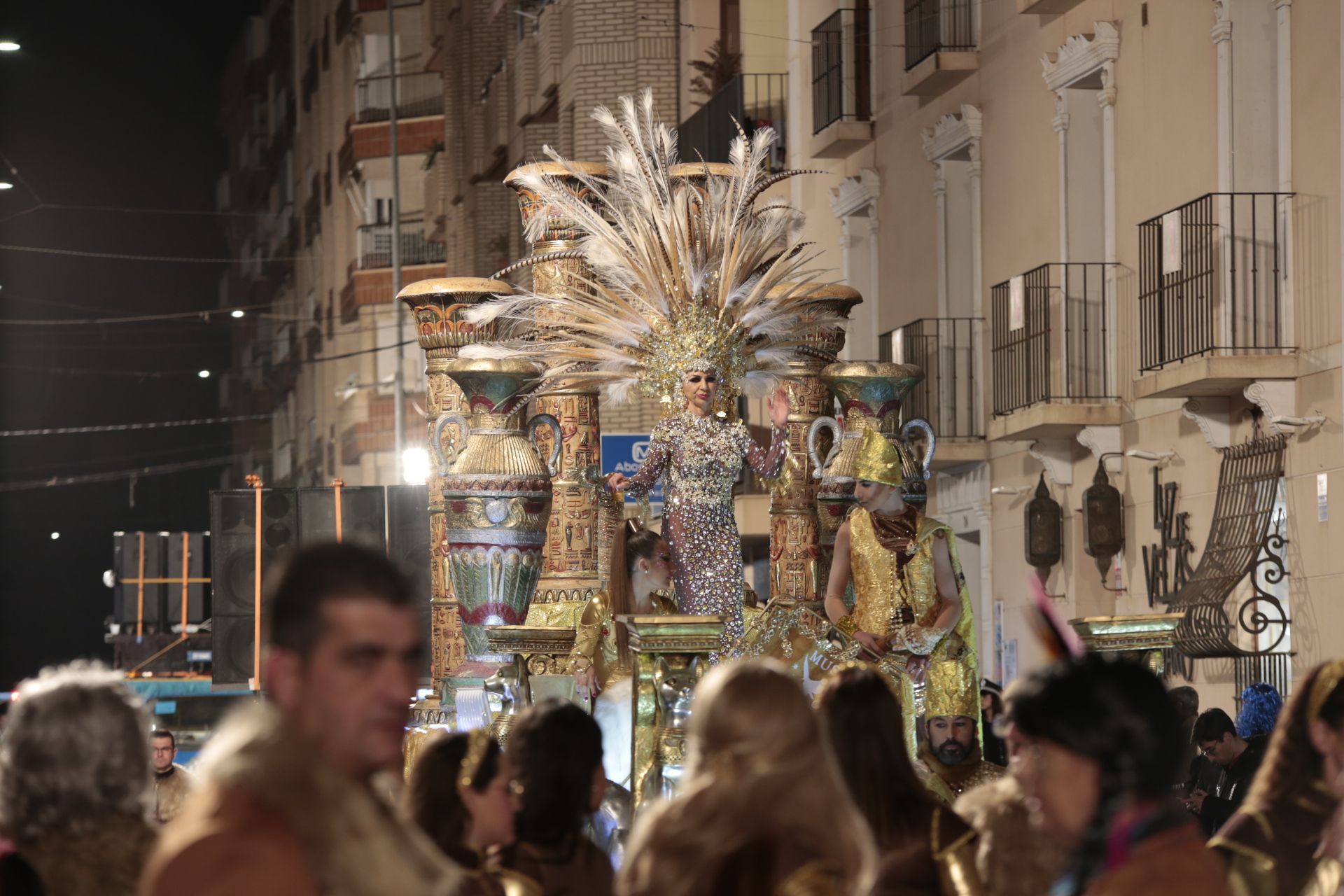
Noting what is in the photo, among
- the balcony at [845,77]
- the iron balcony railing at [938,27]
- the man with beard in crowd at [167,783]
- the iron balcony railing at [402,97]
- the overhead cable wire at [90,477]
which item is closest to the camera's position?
the man with beard in crowd at [167,783]

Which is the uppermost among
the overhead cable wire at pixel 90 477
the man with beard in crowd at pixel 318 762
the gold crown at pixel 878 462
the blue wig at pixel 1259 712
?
the overhead cable wire at pixel 90 477

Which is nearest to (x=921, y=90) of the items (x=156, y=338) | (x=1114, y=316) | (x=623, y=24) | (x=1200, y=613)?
(x=1114, y=316)

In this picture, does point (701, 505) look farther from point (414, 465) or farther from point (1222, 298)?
point (414, 465)

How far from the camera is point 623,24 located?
2906 cm

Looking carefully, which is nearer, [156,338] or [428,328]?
[428,328]

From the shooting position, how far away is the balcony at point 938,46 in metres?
19.5

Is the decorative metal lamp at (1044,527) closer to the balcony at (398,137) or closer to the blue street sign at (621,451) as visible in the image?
the blue street sign at (621,451)

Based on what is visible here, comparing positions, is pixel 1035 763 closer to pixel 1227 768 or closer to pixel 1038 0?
pixel 1227 768

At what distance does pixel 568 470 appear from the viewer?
1247 cm

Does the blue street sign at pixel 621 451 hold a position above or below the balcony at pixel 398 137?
below

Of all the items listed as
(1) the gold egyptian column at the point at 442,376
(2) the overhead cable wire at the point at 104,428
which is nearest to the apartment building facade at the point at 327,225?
(2) the overhead cable wire at the point at 104,428

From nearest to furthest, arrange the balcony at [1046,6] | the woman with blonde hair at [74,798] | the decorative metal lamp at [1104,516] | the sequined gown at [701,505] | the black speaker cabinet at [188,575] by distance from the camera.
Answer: the woman with blonde hair at [74,798] → the sequined gown at [701,505] → the decorative metal lamp at [1104,516] → the balcony at [1046,6] → the black speaker cabinet at [188,575]

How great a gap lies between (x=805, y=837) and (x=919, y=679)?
560 cm

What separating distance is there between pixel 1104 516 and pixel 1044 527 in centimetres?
120
